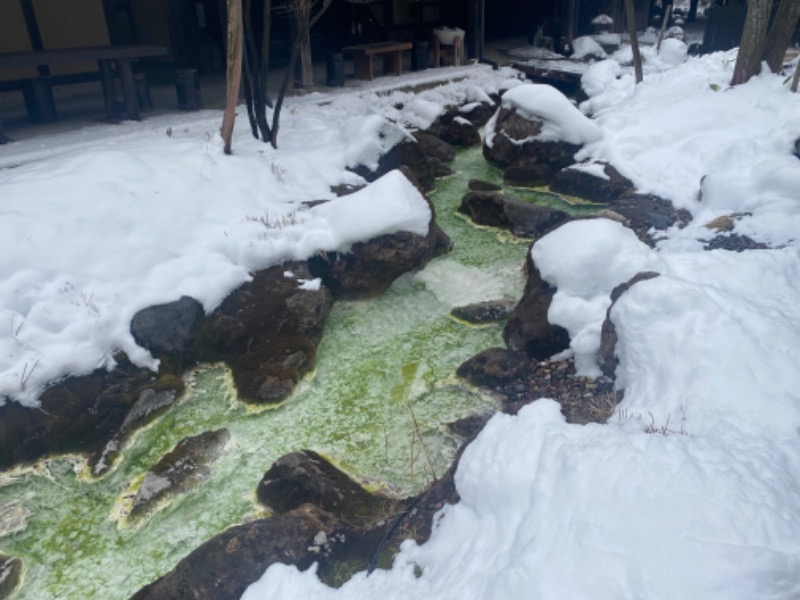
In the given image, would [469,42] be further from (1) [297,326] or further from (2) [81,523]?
(2) [81,523]

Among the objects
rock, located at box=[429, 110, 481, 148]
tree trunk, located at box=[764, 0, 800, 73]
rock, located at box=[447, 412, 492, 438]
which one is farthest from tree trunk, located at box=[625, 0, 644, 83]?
rock, located at box=[447, 412, 492, 438]

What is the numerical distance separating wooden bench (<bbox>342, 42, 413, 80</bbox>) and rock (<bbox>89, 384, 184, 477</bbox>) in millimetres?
8336

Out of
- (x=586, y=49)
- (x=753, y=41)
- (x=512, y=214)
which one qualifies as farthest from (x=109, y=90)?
(x=586, y=49)

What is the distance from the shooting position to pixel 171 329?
5.29 metres

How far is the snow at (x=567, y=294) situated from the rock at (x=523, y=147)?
0.65ft

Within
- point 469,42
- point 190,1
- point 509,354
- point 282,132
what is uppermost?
point 190,1

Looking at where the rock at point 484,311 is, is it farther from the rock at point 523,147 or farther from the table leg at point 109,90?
the table leg at point 109,90

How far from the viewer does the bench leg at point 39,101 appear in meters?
8.77

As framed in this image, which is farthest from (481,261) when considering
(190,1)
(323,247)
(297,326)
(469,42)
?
(190,1)

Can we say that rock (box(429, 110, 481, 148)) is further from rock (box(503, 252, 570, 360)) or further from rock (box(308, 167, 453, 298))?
rock (box(503, 252, 570, 360))

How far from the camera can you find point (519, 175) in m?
9.18

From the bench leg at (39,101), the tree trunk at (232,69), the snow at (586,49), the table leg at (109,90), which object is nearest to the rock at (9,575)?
the tree trunk at (232,69)

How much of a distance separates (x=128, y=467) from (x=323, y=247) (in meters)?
2.81

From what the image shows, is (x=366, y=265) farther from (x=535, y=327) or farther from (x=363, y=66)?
(x=363, y=66)
